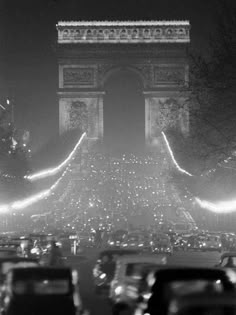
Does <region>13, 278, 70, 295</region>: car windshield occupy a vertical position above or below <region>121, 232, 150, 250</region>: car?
above

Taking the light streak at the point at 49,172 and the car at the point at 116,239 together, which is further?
the light streak at the point at 49,172

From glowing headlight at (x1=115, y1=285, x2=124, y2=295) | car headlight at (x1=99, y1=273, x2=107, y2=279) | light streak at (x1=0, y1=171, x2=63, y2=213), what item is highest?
glowing headlight at (x1=115, y1=285, x2=124, y2=295)

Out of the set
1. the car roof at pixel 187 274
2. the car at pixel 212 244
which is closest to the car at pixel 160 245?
the car at pixel 212 244

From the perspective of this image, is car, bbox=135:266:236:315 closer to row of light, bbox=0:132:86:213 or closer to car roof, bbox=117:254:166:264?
car roof, bbox=117:254:166:264

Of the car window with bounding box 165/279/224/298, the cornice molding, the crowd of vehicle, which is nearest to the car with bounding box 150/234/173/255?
the crowd of vehicle

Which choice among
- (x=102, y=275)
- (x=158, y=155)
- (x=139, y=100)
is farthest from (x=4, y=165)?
(x=139, y=100)

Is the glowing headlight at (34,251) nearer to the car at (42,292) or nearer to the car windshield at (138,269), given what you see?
the car windshield at (138,269)

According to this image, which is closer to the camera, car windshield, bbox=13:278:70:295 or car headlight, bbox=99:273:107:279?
car windshield, bbox=13:278:70:295
